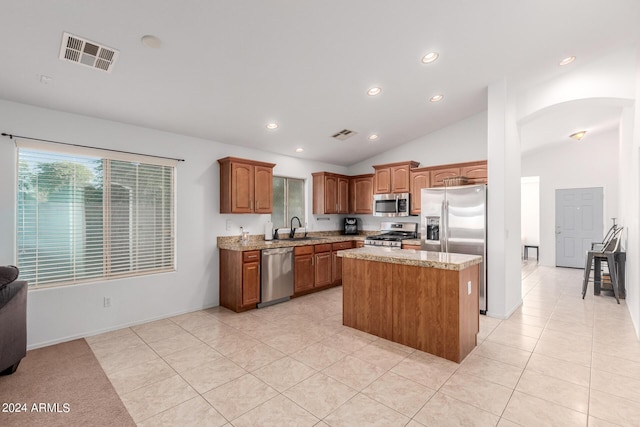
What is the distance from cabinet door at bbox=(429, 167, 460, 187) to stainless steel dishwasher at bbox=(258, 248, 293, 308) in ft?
9.09

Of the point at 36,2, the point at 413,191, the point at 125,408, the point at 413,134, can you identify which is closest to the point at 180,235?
the point at 125,408

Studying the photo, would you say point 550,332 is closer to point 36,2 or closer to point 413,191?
point 413,191

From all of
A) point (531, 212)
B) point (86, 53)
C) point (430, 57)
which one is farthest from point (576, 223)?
point (86, 53)

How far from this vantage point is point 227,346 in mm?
3184

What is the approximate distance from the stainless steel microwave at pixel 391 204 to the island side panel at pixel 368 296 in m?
2.43

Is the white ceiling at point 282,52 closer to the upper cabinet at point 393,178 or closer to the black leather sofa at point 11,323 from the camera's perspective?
the upper cabinet at point 393,178

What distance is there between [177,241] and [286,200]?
222cm

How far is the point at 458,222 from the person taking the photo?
4.38 m

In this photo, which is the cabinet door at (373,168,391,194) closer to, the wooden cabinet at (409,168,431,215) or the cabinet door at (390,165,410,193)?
the cabinet door at (390,165,410,193)

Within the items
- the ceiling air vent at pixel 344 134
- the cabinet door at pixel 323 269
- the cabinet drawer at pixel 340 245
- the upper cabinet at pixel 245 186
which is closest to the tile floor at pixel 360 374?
the cabinet door at pixel 323 269

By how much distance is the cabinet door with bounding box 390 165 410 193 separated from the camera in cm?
568

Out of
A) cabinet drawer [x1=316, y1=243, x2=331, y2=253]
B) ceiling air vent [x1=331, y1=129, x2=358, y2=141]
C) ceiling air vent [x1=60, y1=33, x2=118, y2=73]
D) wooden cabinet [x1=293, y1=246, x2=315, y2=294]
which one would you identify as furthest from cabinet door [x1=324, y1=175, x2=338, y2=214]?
ceiling air vent [x1=60, y1=33, x2=118, y2=73]

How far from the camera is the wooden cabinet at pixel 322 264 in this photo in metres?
5.38

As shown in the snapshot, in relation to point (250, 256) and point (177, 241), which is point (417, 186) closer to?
point (250, 256)
